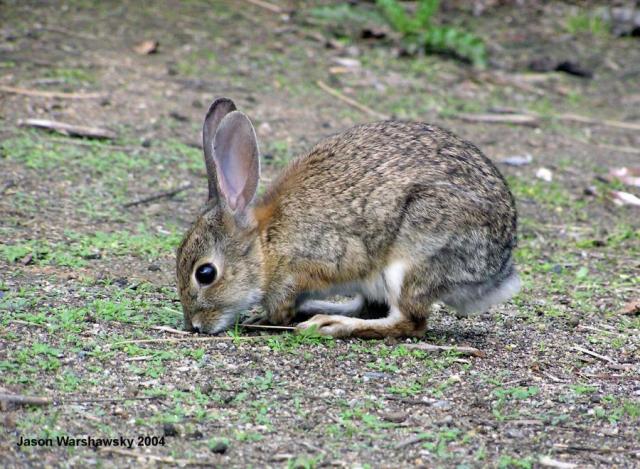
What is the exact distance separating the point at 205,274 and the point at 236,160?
2.37ft

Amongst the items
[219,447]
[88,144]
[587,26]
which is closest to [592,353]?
[219,447]

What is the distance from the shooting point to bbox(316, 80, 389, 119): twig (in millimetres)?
11133

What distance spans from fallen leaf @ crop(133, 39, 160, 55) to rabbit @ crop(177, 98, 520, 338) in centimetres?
569

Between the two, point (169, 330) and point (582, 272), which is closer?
point (169, 330)

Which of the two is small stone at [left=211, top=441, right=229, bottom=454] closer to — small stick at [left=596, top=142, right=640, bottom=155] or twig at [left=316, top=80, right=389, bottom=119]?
twig at [left=316, top=80, right=389, bottom=119]

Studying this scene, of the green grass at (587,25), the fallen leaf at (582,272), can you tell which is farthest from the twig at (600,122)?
the fallen leaf at (582,272)

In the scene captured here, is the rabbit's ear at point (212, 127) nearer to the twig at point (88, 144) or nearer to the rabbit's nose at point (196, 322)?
the rabbit's nose at point (196, 322)

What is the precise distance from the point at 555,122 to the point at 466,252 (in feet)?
20.2

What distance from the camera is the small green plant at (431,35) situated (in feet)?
43.3

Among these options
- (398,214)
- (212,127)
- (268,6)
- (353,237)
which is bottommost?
(268,6)

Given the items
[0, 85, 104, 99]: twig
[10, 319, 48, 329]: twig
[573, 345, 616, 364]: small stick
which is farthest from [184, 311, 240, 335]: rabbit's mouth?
[0, 85, 104, 99]: twig

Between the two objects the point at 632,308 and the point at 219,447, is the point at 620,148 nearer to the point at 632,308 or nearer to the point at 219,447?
the point at 632,308

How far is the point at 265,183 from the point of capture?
9.01 meters

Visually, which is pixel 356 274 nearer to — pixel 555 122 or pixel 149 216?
pixel 149 216
